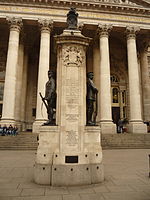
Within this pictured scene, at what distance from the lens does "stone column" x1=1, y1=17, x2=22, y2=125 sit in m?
22.0

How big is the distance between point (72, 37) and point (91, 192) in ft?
17.5

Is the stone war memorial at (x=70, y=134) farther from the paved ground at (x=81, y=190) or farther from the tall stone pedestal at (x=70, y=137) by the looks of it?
the paved ground at (x=81, y=190)

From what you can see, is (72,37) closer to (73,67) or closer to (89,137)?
(73,67)

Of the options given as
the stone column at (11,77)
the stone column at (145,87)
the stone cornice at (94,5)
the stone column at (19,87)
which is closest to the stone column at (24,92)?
the stone column at (19,87)

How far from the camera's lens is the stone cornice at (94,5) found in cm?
2447

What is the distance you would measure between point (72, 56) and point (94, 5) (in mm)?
21836

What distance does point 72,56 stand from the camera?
6.98m

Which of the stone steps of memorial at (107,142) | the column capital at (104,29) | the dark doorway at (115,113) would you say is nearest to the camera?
the stone steps of memorial at (107,142)

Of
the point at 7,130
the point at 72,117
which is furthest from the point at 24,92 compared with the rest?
the point at 72,117

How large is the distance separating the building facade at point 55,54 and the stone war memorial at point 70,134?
Answer: 15.5 m

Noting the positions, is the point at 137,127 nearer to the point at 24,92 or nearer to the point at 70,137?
the point at 24,92

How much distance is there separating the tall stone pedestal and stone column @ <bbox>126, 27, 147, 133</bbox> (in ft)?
61.2

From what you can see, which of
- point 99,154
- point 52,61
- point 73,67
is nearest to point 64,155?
point 99,154

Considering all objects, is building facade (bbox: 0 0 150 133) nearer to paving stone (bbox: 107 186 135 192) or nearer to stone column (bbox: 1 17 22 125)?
stone column (bbox: 1 17 22 125)
